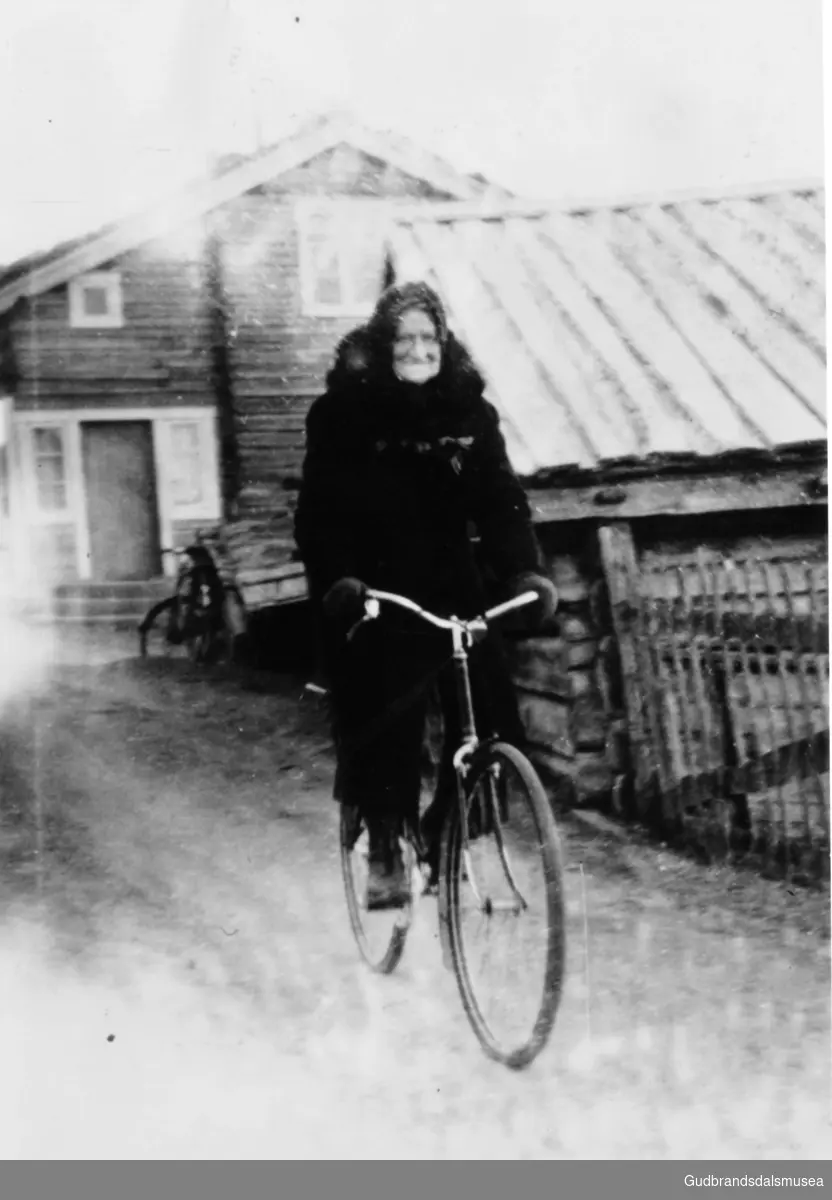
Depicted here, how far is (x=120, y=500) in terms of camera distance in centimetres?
283

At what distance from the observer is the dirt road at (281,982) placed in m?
2.61

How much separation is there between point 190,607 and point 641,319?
1.48 metres

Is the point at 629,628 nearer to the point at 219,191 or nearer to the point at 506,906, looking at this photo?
the point at 506,906

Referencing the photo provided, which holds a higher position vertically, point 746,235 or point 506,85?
point 506,85

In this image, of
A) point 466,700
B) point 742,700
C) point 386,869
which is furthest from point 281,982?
point 742,700

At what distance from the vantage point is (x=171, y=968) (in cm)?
273

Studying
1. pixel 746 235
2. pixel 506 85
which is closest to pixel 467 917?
pixel 746 235

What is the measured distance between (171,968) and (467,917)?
0.78 metres

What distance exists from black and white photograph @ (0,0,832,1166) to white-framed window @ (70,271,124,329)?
1 centimetres

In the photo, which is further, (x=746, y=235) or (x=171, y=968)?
(x=746, y=235)

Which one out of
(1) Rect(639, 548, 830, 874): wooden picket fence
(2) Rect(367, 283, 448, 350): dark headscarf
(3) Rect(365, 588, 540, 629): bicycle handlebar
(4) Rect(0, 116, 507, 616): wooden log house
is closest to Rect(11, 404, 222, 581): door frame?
(4) Rect(0, 116, 507, 616): wooden log house
